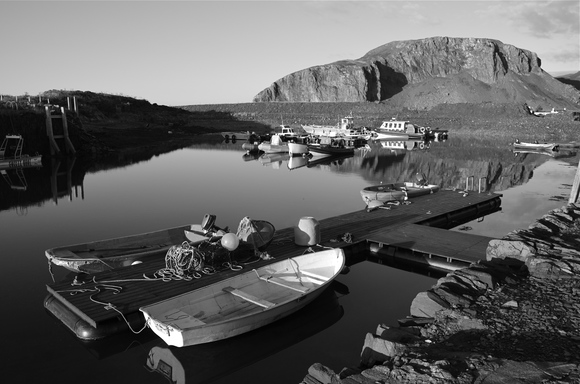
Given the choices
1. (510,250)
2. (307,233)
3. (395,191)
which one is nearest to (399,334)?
(510,250)

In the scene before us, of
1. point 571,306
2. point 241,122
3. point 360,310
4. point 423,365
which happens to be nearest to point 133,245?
A: point 360,310

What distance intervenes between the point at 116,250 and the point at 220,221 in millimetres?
6252

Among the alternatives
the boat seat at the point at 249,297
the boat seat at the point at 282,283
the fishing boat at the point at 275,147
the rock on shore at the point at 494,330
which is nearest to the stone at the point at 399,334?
the rock on shore at the point at 494,330

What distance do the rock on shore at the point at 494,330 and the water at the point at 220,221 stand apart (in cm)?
182

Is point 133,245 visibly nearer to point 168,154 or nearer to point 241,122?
point 168,154

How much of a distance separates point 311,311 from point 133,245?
569 centimetres

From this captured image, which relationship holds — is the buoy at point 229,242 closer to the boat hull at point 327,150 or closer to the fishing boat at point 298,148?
the boat hull at point 327,150

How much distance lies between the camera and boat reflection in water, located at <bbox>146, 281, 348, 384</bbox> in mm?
8633

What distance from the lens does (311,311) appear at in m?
Result: 11.2

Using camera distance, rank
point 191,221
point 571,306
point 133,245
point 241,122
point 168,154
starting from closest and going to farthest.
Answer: point 571,306 < point 133,245 < point 191,221 < point 168,154 < point 241,122

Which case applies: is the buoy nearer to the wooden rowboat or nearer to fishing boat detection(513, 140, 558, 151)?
the wooden rowboat

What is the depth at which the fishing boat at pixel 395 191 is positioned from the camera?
2034 centimetres

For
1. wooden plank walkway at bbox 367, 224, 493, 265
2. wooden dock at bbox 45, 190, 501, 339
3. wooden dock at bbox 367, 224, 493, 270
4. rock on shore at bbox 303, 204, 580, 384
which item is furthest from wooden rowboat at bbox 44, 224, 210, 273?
rock on shore at bbox 303, 204, 580, 384

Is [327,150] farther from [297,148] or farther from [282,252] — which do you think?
[282,252]
